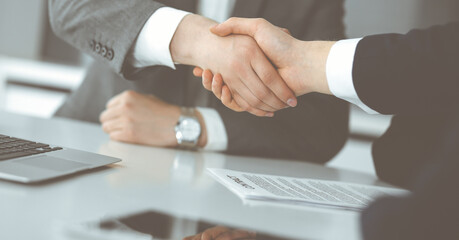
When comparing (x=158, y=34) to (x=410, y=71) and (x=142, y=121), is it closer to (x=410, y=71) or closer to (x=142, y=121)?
(x=142, y=121)

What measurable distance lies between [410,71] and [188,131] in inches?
21.2

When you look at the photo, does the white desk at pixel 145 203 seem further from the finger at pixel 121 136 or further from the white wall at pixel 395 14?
the white wall at pixel 395 14

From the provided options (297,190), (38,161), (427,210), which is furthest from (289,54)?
(427,210)

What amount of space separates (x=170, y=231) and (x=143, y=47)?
0.73m

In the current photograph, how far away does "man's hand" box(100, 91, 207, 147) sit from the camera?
117 cm

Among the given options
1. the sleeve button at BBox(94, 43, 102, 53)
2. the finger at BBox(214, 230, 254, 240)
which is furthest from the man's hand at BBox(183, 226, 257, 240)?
the sleeve button at BBox(94, 43, 102, 53)

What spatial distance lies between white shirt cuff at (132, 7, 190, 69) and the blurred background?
1582 millimetres

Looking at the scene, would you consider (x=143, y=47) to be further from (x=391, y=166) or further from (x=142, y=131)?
(x=391, y=166)

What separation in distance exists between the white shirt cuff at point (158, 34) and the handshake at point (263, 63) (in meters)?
0.09

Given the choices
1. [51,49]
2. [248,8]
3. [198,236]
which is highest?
[51,49]

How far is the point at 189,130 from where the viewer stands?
120 centimetres

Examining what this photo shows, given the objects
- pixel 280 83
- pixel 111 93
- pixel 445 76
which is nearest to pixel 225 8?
pixel 111 93

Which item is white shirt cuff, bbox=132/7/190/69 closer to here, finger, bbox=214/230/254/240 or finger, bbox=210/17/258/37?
finger, bbox=210/17/258/37

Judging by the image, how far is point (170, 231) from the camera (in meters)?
0.54
